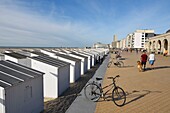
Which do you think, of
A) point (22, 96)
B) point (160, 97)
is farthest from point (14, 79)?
point (160, 97)

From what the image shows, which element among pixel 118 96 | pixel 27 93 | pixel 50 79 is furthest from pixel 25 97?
pixel 118 96

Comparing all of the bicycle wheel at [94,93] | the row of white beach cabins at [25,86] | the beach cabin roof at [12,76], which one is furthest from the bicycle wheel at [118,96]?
the beach cabin roof at [12,76]

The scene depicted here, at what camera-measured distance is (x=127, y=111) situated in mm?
5840

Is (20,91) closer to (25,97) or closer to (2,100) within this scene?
(25,97)

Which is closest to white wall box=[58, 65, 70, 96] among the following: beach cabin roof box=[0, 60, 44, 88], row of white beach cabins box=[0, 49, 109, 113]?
row of white beach cabins box=[0, 49, 109, 113]

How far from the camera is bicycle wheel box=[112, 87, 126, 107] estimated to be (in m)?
6.64

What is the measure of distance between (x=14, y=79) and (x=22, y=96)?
0.59 m

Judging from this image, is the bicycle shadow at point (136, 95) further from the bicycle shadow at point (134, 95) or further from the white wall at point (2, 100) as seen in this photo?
the white wall at point (2, 100)

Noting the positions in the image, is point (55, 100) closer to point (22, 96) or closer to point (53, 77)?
point (53, 77)

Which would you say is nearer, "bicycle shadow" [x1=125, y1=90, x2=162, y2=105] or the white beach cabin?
the white beach cabin

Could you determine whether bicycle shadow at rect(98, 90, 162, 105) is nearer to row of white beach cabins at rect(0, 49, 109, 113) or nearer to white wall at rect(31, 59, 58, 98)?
white wall at rect(31, 59, 58, 98)

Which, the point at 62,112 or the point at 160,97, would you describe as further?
the point at 160,97

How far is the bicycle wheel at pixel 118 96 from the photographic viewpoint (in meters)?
6.64

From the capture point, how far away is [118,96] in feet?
23.0
